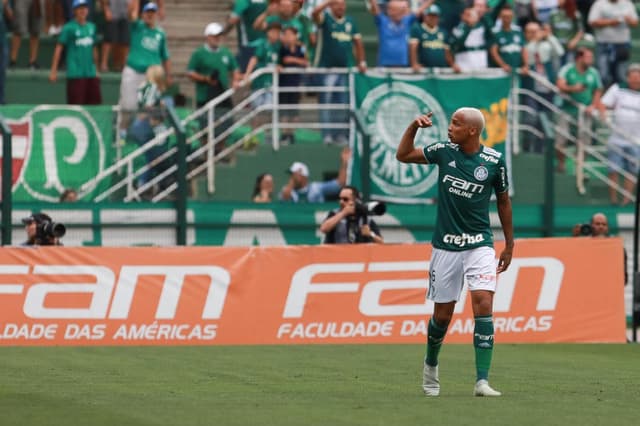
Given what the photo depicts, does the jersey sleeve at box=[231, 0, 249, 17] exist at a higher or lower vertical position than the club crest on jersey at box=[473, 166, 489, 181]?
lower

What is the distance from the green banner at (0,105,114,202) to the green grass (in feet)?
13.3

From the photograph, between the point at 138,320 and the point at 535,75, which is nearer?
the point at 138,320

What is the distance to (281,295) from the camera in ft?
62.6

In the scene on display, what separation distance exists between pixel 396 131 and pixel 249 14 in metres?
3.71

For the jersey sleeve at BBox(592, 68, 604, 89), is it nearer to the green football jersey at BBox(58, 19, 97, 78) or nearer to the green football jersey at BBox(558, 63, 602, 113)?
the green football jersey at BBox(558, 63, 602, 113)

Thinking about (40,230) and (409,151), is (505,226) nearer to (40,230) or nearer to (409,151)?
(409,151)

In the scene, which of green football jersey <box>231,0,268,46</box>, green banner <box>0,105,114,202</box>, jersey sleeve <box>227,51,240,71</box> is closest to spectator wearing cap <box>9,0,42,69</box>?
green football jersey <box>231,0,268,46</box>

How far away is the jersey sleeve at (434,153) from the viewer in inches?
455

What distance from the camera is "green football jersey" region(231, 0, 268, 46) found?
24.2 m

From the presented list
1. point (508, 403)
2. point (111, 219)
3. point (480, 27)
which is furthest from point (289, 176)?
point (508, 403)

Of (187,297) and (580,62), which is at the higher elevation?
(580,62)

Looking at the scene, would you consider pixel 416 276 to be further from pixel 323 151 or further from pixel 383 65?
pixel 383 65

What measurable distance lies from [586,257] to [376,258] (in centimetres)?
274

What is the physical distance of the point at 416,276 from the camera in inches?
765
